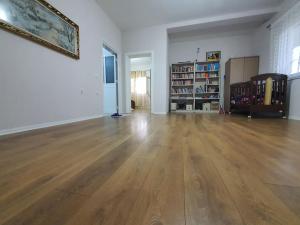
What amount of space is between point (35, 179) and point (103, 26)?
387cm

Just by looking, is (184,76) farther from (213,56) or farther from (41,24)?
(41,24)

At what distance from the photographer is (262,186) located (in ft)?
2.08

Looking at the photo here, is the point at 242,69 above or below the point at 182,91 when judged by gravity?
above

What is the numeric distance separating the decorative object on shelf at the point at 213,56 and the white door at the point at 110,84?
3163 mm

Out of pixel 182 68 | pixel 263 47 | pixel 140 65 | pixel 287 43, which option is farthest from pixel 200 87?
pixel 140 65

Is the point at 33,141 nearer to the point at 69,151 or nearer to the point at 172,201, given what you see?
the point at 69,151

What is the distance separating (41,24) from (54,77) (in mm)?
716

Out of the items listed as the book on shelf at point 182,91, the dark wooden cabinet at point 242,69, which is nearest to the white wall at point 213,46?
the dark wooden cabinet at point 242,69

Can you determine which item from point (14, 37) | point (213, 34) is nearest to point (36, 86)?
point (14, 37)

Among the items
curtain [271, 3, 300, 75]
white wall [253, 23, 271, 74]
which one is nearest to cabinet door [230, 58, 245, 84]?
white wall [253, 23, 271, 74]

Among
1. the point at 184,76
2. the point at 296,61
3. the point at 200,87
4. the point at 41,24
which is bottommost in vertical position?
the point at 200,87

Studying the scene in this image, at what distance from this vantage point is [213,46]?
5.10m

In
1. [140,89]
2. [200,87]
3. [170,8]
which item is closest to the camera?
[170,8]

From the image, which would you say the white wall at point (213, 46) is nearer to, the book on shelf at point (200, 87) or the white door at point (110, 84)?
the book on shelf at point (200, 87)
